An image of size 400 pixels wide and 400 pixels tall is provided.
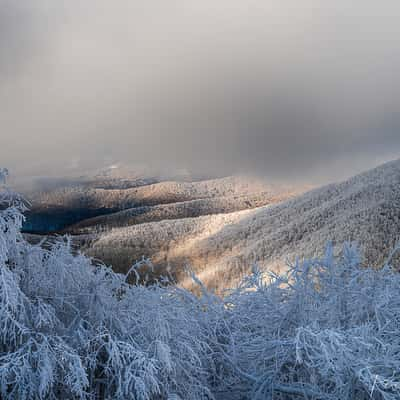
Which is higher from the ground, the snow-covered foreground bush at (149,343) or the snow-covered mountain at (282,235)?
the snow-covered foreground bush at (149,343)

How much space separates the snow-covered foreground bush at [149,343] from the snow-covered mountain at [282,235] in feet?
13.0

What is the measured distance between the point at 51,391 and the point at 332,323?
3.13 metres

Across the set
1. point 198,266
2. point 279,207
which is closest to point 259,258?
point 198,266

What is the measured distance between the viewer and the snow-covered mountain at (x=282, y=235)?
717 inches

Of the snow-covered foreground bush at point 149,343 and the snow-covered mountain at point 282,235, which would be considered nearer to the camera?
the snow-covered foreground bush at point 149,343

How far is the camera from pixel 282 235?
23.6 metres

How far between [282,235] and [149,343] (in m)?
20.2

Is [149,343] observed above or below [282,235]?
above

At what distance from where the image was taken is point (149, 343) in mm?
3975

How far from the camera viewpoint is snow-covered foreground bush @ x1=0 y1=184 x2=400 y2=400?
3.46m

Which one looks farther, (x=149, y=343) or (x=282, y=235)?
(x=282, y=235)

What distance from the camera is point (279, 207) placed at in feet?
113

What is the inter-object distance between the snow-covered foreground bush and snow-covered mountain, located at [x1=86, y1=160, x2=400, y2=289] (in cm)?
395

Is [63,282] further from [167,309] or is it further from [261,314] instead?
[261,314]
